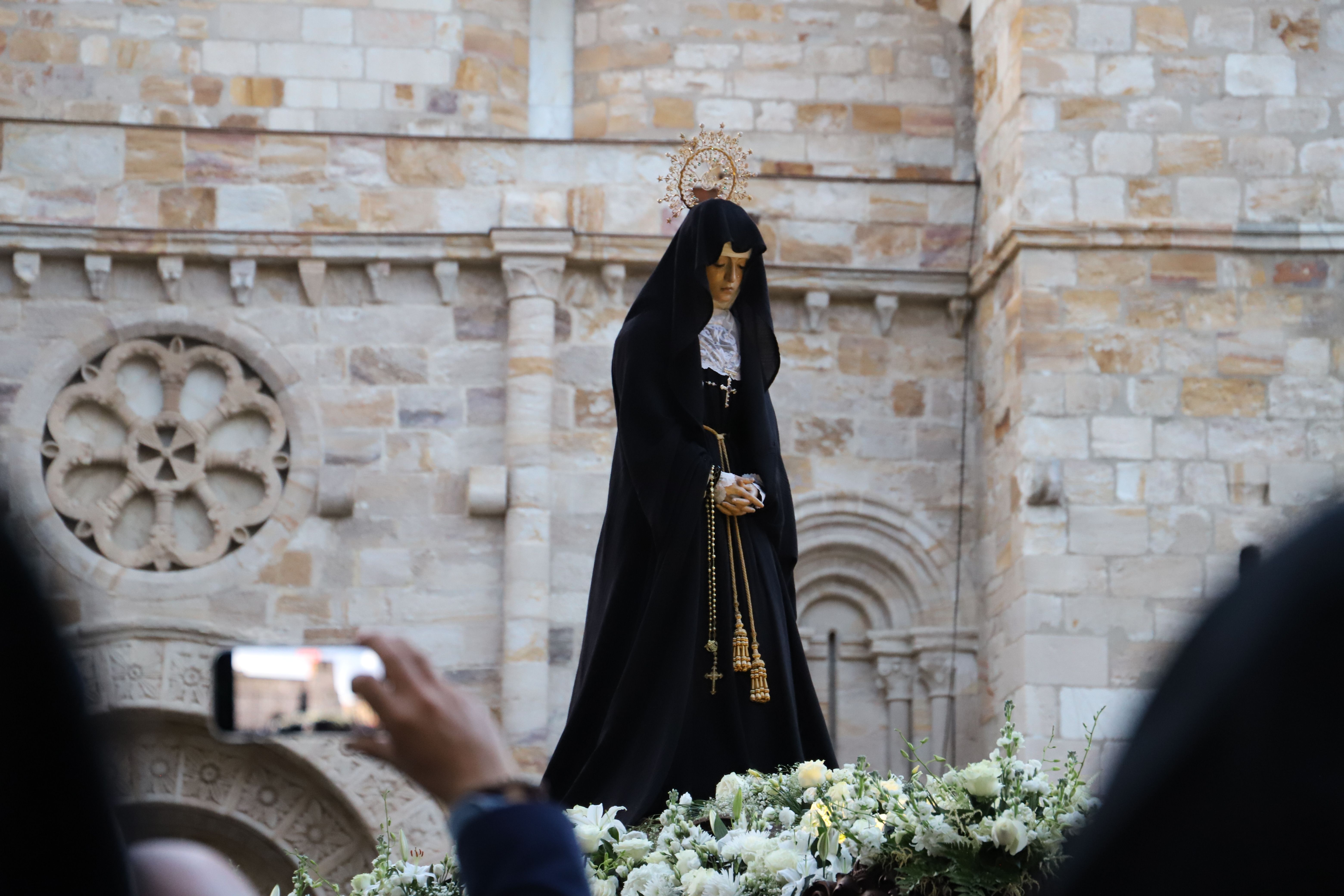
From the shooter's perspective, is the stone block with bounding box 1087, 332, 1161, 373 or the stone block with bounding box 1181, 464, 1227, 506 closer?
the stone block with bounding box 1181, 464, 1227, 506

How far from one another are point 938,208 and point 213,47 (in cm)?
428

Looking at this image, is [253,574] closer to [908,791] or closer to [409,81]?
[409,81]

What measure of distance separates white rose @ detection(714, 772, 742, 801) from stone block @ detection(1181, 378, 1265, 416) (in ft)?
19.0

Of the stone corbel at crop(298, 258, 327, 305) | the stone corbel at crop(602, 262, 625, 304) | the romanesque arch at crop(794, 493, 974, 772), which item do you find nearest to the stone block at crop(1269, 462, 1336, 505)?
the romanesque arch at crop(794, 493, 974, 772)

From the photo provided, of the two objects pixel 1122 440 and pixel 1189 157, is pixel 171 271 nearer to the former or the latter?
pixel 1122 440

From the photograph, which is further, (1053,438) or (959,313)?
(959,313)

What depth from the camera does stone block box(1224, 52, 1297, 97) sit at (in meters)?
9.62

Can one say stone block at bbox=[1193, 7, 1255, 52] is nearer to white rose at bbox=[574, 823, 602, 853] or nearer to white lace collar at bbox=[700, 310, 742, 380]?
white lace collar at bbox=[700, 310, 742, 380]

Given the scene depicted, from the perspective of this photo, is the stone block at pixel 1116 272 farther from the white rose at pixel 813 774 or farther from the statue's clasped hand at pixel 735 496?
the white rose at pixel 813 774

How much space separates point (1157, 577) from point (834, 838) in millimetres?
5969

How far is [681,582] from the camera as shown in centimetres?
471

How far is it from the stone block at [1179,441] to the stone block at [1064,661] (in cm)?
104

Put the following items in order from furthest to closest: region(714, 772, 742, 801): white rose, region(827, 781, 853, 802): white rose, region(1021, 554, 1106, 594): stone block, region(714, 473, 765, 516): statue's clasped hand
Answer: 1. region(1021, 554, 1106, 594): stone block
2. region(714, 473, 765, 516): statue's clasped hand
3. region(714, 772, 742, 801): white rose
4. region(827, 781, 853, 802): white rose

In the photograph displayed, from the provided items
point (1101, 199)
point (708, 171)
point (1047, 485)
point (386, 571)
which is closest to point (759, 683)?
point (708, 171)
